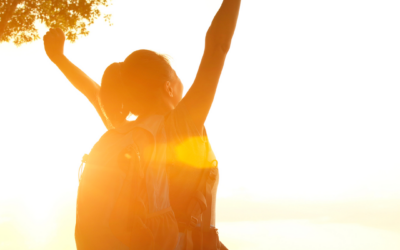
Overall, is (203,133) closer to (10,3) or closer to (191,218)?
(191,218)

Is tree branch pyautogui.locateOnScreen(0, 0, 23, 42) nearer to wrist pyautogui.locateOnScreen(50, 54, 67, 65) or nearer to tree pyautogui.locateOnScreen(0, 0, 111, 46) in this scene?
tree pyautogui.locateOnScreen(0, 0, 111, 46)

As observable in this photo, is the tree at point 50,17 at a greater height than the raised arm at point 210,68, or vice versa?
the tree at point 50,17

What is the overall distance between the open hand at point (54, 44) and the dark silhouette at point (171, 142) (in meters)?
1.95

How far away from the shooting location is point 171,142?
219 centimetres

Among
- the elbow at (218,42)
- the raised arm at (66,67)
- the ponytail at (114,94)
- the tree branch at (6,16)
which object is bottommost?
the ponytail at (114,94)

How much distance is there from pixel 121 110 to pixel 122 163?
588mm

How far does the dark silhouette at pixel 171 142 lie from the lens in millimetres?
2039

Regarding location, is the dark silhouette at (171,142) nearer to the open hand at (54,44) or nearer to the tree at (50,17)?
the open hand at (54,44)

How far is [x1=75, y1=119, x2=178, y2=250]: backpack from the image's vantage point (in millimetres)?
1952

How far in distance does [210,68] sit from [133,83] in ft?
2.02

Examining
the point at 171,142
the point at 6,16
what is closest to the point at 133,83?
the point at 171,142

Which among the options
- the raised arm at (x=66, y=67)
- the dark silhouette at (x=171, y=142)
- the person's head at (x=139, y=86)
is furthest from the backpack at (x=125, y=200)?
the raised arm at (x=66, y=67)

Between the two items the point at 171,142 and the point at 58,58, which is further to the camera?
the point at 58,58

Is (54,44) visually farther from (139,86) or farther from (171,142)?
(171,142)
